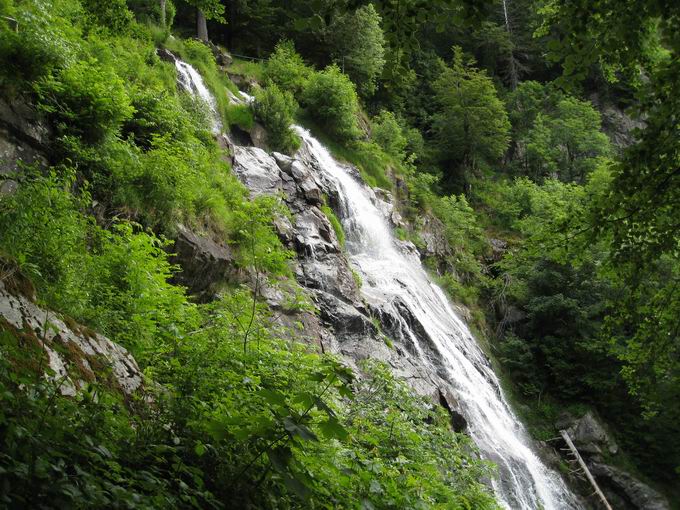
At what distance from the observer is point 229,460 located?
3.06 meters

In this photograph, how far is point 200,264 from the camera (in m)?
7.97

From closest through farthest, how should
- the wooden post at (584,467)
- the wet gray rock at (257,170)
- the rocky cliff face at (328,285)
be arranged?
1. the rocky cliff face at (328,285)
2. the wet gray rock at (257,170)
3. the wooden post at (584,467)

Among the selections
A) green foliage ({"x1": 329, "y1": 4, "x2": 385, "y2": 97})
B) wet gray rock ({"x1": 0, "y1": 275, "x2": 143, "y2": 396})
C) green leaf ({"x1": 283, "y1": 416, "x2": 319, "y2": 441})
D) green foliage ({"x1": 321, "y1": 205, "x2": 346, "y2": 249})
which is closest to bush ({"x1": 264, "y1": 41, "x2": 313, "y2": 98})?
green foliage ({"x1": 329, "y1": 4, "x2": 385, "y2": 97})

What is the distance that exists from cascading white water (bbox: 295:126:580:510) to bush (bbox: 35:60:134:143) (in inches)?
260

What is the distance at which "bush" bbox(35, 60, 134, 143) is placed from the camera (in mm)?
7082

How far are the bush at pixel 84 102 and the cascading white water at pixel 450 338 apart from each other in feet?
21.7

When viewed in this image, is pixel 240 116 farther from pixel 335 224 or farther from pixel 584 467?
pixel 584 467

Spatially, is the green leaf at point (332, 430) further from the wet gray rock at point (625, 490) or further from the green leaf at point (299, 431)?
the wet gray rock at point (625, 490)

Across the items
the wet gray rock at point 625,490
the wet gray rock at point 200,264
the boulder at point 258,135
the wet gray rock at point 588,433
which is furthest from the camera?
the wet gray rock at point 588,433

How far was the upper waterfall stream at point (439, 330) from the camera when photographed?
39.0 ft

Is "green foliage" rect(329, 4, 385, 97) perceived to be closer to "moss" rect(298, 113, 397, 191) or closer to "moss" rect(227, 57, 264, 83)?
"moss" rect(298, 113, 397, 191)

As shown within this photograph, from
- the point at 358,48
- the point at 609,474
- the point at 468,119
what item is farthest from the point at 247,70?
the point at 609,474

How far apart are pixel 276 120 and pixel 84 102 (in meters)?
8.46

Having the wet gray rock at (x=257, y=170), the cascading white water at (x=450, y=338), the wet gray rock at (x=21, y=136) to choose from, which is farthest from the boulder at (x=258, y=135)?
the wet gray rock at (x=21, y=136)
